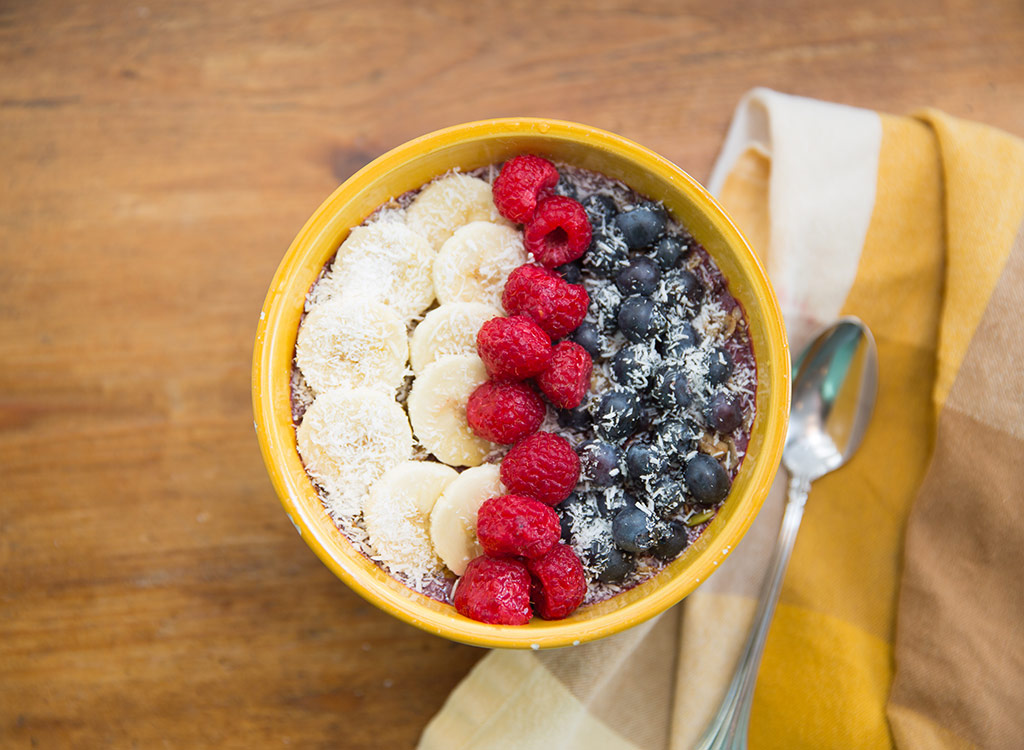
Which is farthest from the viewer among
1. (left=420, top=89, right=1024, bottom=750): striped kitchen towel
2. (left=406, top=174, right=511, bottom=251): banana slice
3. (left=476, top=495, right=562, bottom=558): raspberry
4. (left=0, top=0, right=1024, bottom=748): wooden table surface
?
(left=0, top=0, right=1024, bottom=748): wooden table surface

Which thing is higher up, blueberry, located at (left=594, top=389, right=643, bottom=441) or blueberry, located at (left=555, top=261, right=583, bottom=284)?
blueberry, located at (left=555, top=261, right=583, bottom=284)

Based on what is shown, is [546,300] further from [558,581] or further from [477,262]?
[558,581]

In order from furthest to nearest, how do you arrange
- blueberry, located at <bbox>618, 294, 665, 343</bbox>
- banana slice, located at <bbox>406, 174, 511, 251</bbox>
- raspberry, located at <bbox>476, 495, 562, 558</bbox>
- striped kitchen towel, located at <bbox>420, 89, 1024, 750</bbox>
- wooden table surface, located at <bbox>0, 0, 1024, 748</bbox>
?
wooden table surface, located at <bbox>0, 0, 1024, 748</bbox> < striped kitchen towel, located at <bbox>420, 89, 1024, 750</bbox> < banana slice, located at <bbox>406, 174, 511, 251</bbox> < blueberry, located at <bbox>618, 294, 665, 343</bbox> < raspberry, located at <bbox>476, 495, 562, 558</bbox>

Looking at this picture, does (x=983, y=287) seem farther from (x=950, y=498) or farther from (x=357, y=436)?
(x=357, y=436)

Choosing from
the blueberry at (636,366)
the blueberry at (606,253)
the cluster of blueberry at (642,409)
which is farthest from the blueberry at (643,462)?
the blueberry at (606,253)

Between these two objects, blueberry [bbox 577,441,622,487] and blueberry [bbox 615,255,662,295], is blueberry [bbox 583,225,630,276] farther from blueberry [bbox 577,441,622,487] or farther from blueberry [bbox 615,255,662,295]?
blueberry [bbox 577,441,622,487]

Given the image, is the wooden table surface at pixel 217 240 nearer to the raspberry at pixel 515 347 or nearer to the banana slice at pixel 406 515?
the banana slice at pixel 406 515

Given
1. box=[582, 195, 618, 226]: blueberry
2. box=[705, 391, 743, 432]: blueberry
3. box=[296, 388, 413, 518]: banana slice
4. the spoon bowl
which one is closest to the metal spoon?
the spoon bowl

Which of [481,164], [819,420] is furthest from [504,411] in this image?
[819,420]
